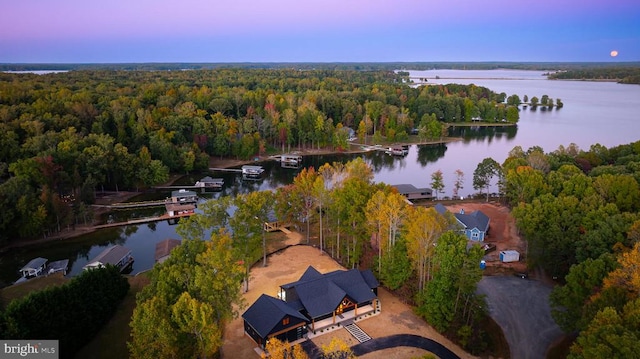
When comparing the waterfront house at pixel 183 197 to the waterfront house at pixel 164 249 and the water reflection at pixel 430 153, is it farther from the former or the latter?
the water reflection at pixel 430 153

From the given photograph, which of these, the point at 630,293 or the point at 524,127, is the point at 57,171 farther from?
the point at 524,127

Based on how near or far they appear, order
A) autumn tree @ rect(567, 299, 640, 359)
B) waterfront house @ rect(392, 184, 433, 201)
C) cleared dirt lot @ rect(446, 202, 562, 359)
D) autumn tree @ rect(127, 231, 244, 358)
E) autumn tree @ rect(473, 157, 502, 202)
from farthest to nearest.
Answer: autumn tree @ rect(473, 157, 502, 202)
waterfront house @ rect(392, 184, 433, 201)
cleared dirt lot @ rect(446, 202, 562, 359)
autumn tree @ rect(127, 231, 244, 358)
autumn tree @ rect(567, 299, 640, 359)

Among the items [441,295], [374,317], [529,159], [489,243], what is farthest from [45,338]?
[529,159]

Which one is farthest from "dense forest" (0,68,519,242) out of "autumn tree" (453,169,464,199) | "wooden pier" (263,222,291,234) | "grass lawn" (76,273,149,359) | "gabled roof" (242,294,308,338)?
"autumn tree" (453,169,464,199)

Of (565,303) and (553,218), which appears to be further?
(553,218)

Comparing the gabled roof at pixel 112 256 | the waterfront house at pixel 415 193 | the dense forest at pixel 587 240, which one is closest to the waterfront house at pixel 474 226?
the dense forest at pixel 587 240

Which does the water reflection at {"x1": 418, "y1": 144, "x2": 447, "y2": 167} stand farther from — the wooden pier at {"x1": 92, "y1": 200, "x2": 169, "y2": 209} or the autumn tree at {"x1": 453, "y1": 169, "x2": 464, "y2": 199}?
the wooden pier at {"x1": 92, "y1": 200, "x2": 169, "y2": 209}

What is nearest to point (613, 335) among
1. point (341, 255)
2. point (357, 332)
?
point (357, 332)
